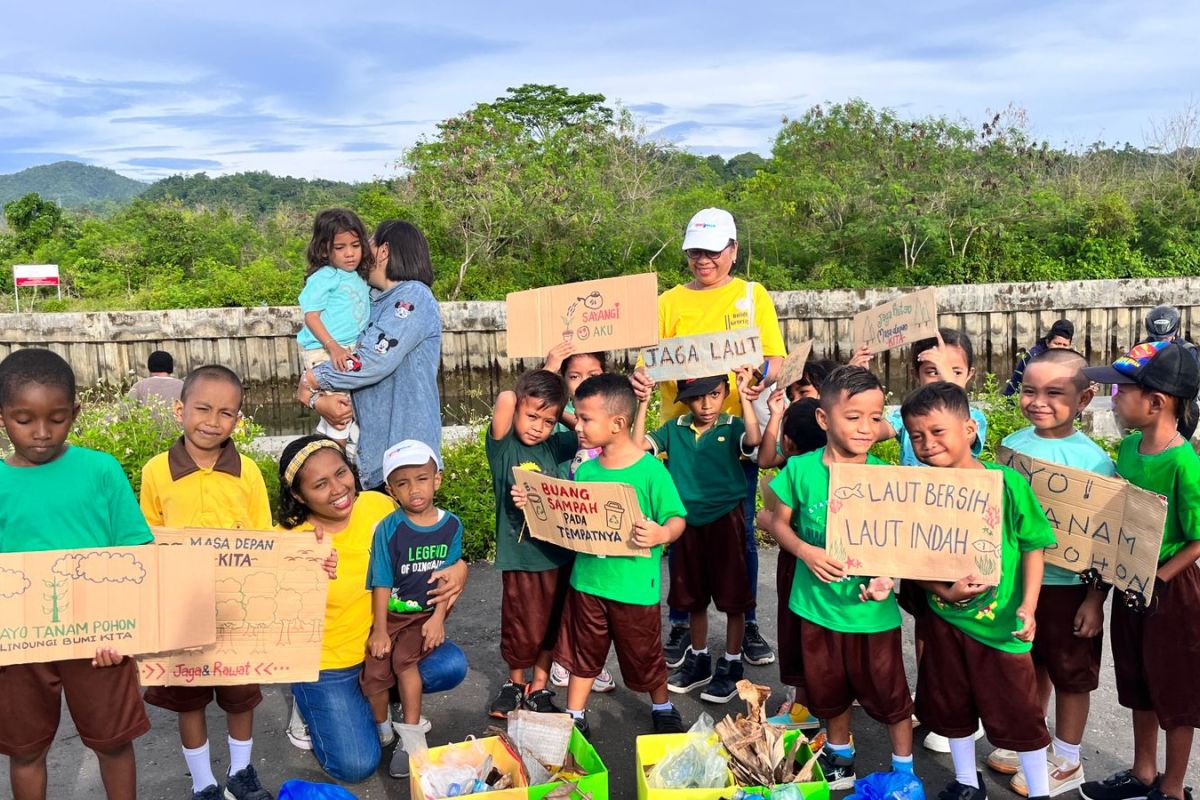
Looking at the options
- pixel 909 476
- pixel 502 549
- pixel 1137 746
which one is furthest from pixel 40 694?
pixel 1137 746

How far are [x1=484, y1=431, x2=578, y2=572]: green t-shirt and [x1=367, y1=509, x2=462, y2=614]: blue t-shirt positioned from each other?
0.42 metres

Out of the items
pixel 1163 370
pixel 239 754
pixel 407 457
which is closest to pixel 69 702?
pixel 239 754

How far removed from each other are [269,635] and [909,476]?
8.53 ft

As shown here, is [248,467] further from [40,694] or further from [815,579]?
[815,579]

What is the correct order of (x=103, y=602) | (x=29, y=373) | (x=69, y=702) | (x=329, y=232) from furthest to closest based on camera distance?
(x=329, y=232) < (x=69, y=702) < (x=103, y=602) < (x=29, y=373)

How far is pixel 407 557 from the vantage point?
13.6 ft

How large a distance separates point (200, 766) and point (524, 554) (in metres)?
1.65

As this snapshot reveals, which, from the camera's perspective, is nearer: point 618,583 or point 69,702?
point 69,702

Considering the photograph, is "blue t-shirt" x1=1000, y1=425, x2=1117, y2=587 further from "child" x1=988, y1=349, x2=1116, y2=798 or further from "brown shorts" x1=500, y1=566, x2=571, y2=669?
"brown shorts" x1=500, y1=566, x2=571, y2=669

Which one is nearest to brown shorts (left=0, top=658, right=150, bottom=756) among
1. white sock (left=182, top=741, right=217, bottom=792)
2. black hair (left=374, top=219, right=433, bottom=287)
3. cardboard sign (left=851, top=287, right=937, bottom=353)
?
white sock (left=182, top=741, right=217, bottom=792)

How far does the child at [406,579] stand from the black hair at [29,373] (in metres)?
1.32

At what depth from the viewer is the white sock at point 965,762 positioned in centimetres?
376

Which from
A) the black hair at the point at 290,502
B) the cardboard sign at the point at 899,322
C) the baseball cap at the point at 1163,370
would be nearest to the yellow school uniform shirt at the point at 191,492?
the black hair at the point at 290,502

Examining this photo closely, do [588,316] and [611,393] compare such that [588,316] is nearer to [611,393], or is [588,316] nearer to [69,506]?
[611,393]
